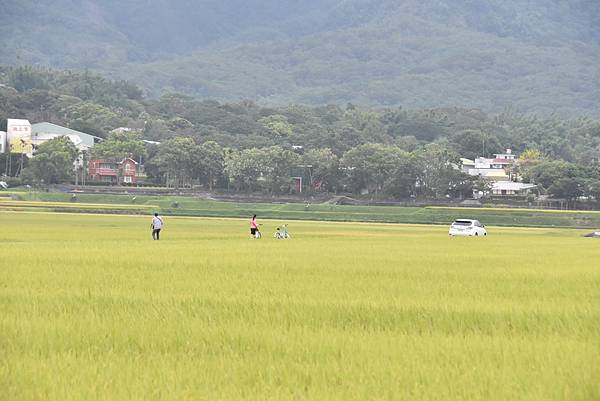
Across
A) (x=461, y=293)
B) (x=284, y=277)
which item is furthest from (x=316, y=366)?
(x=284, y=277)

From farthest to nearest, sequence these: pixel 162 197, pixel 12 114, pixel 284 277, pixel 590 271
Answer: pixel 12 114 → pixel 162 197 → pixel 590 271 → pixel 284 277

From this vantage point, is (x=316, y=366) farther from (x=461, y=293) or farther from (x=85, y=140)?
(x=85, y=140)

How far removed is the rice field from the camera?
9875 mm

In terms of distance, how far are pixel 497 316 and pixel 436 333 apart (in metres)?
1.46

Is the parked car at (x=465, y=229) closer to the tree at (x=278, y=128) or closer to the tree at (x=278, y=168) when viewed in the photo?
the tree at (x=278, y=168)

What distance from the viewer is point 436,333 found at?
1291 centimetres

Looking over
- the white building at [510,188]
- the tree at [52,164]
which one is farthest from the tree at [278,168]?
the white building at [510,188]

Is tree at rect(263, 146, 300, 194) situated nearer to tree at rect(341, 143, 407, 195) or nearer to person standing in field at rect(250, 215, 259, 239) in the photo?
tree at rect(341, 143, 407, 195)

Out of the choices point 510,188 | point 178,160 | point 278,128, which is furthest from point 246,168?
point 278,128

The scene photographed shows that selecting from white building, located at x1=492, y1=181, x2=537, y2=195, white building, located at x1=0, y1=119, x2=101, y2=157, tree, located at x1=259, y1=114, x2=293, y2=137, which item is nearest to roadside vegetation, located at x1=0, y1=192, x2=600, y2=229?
white building, located at x1=492, y1=181, x2=537, y2=195

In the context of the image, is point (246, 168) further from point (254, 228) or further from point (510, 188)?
point (254, 228)

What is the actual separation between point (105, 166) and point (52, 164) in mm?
22682

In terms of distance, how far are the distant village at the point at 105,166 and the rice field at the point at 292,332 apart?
322 feet

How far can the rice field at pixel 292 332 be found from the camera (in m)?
9.88
